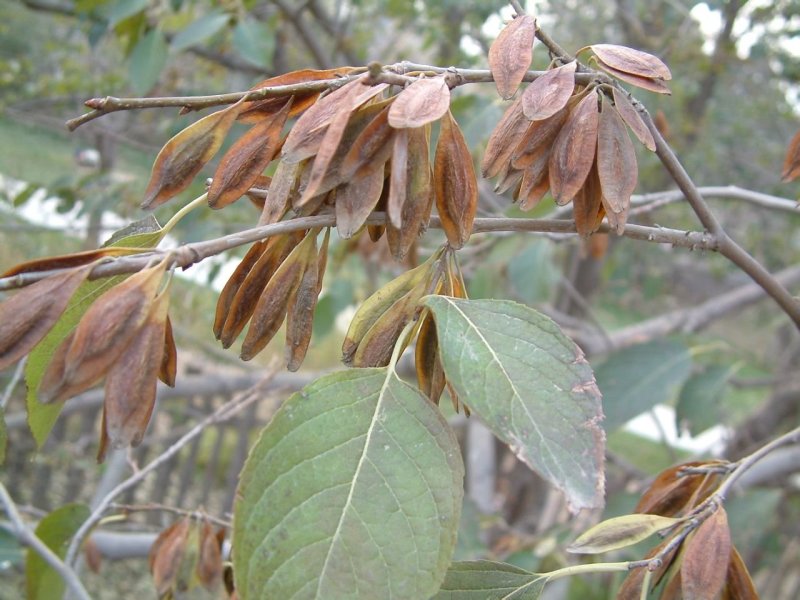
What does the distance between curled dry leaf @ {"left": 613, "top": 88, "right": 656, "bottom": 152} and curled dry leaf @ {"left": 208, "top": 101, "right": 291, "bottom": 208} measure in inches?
7.8

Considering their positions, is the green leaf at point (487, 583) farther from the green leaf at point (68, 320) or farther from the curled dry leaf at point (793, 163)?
the curled dry leaf at point (793, 163)

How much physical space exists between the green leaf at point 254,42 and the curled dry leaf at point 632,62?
1259mm

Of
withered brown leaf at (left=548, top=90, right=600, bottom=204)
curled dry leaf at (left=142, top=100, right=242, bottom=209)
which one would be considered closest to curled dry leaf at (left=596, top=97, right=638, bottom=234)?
withered brown leaf at (left=548, top=90, right=600, bottom=204)

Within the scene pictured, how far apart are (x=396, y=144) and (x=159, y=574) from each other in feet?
1.74

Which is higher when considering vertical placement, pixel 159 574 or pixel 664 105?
pixel 664 105

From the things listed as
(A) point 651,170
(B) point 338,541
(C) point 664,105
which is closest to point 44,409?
(B) point 338,541

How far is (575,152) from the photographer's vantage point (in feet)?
1.50

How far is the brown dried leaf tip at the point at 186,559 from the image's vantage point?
2.42ft

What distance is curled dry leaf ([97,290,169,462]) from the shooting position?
1.18 ft

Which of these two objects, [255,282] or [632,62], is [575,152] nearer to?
[632,62]

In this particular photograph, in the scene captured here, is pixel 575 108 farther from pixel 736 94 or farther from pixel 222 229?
pixel 736 94

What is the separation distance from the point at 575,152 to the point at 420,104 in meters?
0.11

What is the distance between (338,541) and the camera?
37 centimetres

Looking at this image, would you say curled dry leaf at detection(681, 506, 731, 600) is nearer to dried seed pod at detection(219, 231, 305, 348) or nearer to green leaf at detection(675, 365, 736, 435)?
dried seed pod at detection(219, 231, 305, 348)
